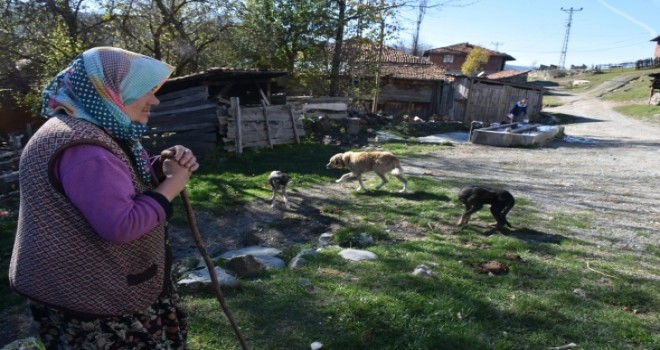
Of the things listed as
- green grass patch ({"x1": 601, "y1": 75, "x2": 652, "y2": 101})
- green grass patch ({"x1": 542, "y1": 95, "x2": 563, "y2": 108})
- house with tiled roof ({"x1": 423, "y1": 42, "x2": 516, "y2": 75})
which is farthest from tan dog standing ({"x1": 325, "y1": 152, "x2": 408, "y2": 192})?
house with tiled roof ({"x1": 423, "y1": 42, "x2": 516, "y2": 75})

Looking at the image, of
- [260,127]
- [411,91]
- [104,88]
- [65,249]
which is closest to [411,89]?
[411,91]

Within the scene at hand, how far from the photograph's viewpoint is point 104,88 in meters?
2.02

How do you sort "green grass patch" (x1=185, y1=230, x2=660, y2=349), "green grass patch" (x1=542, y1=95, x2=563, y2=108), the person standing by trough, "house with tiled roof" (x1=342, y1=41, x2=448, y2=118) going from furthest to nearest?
"green grass patch" (x1=542, y1=95, x2=563, y2=108)
"house with tiled roof" (x1=342, y1=41, x2=448, y2=118)
the person standing by trough
"green grass patch" (x1=185, y1=230, x2=660, y2=349)

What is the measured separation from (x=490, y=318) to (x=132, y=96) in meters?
3.74

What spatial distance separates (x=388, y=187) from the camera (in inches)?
447

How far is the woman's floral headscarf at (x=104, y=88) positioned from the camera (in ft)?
6.60

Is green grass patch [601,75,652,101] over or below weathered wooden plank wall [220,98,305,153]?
over

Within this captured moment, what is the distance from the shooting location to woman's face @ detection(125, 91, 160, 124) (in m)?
2.17

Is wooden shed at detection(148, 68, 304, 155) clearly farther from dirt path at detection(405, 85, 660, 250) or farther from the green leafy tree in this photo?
the green leafy tree

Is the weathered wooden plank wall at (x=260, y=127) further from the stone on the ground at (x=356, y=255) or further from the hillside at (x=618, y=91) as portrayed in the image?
the hillside at (x=618, y=91)

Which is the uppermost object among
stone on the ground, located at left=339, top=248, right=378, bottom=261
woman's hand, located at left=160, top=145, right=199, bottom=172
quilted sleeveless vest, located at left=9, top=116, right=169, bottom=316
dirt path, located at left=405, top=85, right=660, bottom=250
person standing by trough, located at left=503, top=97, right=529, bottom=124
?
person standing by trough, located at left=503, top=97, right=529, bottom=124

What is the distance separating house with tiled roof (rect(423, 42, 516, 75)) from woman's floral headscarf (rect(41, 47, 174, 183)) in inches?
2868

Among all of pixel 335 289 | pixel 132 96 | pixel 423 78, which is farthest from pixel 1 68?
pixel 423 78

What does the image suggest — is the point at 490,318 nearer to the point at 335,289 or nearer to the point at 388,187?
the point at 335,289
